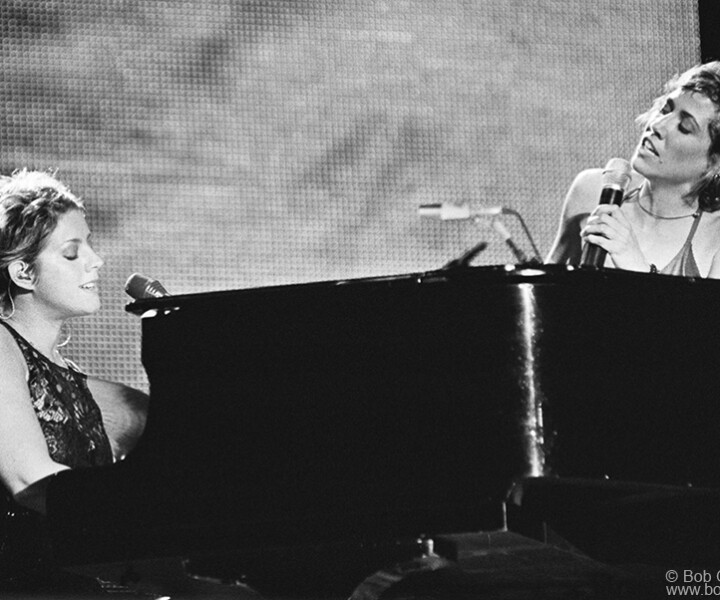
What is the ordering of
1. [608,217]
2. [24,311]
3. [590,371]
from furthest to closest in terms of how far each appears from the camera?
[24,311]
[608,217]
[590,371]

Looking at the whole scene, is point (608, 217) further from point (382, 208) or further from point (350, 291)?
point (382, 208)

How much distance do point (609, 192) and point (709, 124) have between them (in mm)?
790

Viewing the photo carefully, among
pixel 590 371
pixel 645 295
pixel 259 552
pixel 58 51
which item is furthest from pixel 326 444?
pixel 58 51

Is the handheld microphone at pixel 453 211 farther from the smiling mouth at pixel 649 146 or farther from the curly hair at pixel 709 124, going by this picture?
the curly hair at pixel 709 124

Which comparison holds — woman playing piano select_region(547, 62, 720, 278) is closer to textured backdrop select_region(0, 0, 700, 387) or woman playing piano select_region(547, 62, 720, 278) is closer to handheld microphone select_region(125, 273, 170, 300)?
textured backdrop select_region(0, 0, 700, 387)

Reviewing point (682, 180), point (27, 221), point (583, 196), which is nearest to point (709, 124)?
point (682, 180)

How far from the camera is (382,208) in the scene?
416 cm

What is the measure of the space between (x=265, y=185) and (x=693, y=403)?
6.86 feet

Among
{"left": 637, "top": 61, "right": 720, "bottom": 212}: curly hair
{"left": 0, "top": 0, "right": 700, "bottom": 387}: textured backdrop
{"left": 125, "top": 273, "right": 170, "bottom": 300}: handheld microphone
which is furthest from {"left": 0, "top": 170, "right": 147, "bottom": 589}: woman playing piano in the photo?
{"left": 637, "top": 61, "right": 720, "bottom": 212}: curly hair

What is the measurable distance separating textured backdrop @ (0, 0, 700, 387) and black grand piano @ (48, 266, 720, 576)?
5.41 ft

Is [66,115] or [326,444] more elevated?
[66,115]

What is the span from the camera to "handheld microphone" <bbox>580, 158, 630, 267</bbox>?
254 centimetres

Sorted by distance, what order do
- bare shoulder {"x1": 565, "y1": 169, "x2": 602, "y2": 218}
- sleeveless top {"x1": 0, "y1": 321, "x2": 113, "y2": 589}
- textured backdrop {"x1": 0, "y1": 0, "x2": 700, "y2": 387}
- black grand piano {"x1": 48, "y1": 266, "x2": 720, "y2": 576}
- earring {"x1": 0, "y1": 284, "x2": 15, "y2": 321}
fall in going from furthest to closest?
1. textured backdrop {"x1": 0, "y1": 0, "x2": 700, "y2": 387}
2. bare shoulder {"x1": 565, "y1": 169, "x2": 602, "y2": 218}
3. earring {"x1": 0, "y1": 284, "x2": 15, "y2": 321}
4. sleeveless top {"x1": 0, "y1": 321, "x2": 113, "y2": 589}
5. black grand piano {"x1": 48, "y1": 266, "x2": 720, "y2": 576}

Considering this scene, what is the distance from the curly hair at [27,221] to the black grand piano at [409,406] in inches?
26.6
